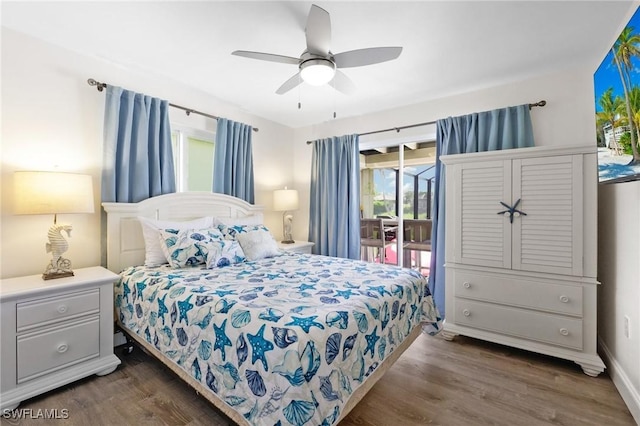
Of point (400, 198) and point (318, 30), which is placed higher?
point (318, 30)

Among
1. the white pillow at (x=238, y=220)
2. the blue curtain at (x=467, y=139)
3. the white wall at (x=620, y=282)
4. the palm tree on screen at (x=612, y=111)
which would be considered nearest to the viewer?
the white wall at (x=620, y=282)

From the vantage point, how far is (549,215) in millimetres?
2299

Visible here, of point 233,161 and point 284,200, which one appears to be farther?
point 284,200

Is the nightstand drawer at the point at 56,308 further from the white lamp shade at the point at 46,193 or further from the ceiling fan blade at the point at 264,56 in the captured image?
the ceiling fan blade at the point at 264,56

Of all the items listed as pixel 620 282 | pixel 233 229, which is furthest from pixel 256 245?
pixel 620 282

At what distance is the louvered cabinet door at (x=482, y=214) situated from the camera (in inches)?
97.6

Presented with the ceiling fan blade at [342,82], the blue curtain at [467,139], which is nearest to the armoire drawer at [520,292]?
the blue curtain at [467,139]

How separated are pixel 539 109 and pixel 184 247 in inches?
135

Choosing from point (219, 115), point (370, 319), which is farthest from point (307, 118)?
point (370, 319)

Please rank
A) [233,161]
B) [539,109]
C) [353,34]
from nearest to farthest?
[353,34], [539,109], [233,161]

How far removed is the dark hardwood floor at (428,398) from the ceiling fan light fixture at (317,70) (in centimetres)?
209

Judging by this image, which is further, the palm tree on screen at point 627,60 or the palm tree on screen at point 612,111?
the palm tree on screen at point 612,111

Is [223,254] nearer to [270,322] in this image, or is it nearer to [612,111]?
[270,322]

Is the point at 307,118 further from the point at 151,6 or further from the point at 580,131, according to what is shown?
the point at 580,131
